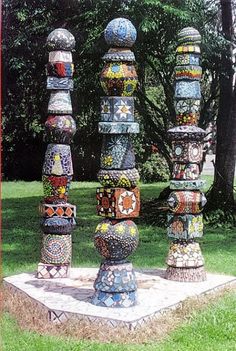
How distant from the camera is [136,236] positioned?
5.91m

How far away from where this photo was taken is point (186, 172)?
7.12 metres

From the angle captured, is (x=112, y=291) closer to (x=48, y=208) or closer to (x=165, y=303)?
(x=165, y=303)

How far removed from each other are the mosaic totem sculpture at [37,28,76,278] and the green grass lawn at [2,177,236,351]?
45.4 inches

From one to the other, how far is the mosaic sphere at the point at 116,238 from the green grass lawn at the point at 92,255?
864mm

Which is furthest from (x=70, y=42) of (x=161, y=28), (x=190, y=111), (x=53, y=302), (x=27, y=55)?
(x=27, y=55)

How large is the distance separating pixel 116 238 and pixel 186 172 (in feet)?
5.49

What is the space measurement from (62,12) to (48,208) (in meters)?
6.63

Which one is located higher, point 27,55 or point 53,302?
point 27,55

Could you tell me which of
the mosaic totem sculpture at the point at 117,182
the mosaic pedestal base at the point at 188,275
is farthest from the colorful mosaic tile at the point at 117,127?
the mosaic pedestal base at the point at 188,275

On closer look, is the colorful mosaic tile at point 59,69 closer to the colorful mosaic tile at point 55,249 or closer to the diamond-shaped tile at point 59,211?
the diamond-shaped tile at point 59,211

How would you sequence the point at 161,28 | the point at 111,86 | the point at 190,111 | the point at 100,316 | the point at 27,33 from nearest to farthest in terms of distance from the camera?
the point at 100,316
the point at 111,86
the point at 190,111
the point at 161,28
the point at 27,33

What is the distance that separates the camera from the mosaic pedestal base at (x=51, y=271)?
715cm

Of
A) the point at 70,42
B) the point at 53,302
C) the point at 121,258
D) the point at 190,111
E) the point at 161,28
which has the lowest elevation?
the point at 53,302

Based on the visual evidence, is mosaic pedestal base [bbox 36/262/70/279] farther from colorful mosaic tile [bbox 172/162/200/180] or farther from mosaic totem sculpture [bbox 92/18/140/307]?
colorful mosaic tile [bbox 172/162/200/180]
